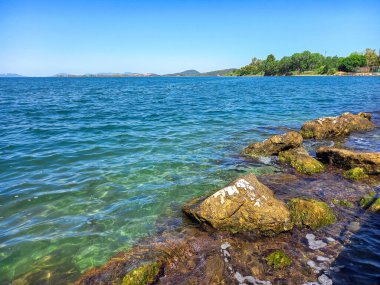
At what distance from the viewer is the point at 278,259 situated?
19.1 feet

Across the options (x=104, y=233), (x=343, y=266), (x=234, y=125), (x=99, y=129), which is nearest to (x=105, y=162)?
(x=104, y=233)

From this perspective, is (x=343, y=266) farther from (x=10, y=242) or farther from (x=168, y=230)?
(x=10, y=242)

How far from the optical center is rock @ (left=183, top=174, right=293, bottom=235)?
272 inches

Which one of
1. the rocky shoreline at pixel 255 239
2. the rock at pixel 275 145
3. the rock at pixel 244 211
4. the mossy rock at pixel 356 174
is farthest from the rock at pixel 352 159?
the rock at pixel 244 211

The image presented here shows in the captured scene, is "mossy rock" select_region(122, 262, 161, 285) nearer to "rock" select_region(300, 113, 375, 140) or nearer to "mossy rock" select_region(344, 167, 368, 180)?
"mossy rock" select_region(344, 167, 368, 180)

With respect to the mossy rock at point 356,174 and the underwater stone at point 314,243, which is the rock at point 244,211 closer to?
the underwater stone at point 314,243

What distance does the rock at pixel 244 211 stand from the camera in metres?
6.91

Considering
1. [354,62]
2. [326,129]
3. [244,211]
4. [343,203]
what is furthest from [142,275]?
[354,62]

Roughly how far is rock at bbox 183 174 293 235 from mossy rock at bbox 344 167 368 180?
4.28m

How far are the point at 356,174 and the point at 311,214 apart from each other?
412 cm

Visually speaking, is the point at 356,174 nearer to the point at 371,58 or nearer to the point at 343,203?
the point at 343,203

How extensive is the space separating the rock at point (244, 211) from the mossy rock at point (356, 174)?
14.0ft

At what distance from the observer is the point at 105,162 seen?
12.8 meters

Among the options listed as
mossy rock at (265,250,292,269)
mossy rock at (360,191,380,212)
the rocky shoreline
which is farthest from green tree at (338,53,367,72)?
mossy rock at (265,250,292,269)
